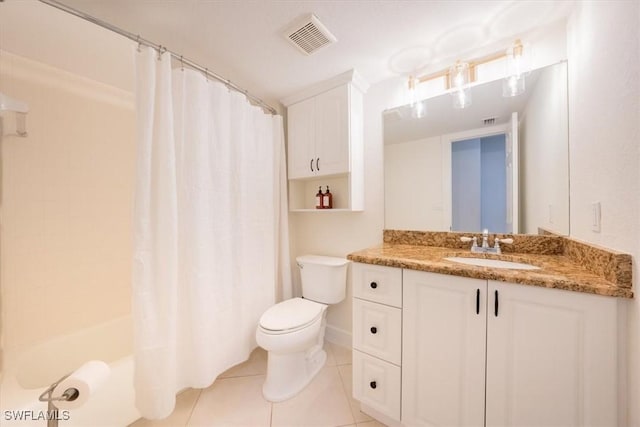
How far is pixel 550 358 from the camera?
0.80 meters

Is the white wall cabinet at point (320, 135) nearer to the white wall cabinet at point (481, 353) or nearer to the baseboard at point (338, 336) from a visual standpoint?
the white wall cabinet at point (481, 353)

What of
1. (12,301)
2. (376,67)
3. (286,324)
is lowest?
(286,324)

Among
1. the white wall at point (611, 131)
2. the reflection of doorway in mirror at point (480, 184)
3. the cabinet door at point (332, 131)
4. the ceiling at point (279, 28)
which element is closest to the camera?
the white wall at point (611, 131)

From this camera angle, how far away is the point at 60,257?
140 cm

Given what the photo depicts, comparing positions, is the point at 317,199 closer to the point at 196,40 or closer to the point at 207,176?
the point at 207,176

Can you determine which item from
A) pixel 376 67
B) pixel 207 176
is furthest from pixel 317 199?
pixel 376 67

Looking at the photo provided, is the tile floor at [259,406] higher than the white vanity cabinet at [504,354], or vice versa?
the white vanity cabinet at [504,354]

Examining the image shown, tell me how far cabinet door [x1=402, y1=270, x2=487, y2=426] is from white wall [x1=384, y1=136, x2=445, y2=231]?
2.13 feet

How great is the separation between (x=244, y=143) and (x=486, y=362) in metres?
1.75

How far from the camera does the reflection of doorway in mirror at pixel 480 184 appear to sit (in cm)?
135

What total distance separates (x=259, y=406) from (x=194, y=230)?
3.64 ft

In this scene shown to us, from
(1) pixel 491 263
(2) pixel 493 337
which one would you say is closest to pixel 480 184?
(1) pixel 491 263

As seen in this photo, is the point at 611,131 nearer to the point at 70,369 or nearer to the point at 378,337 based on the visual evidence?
the point at 378,337

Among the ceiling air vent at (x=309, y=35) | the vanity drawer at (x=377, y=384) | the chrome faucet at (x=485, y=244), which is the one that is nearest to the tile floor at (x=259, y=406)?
the vanity drawer at (x=377, y=384)
